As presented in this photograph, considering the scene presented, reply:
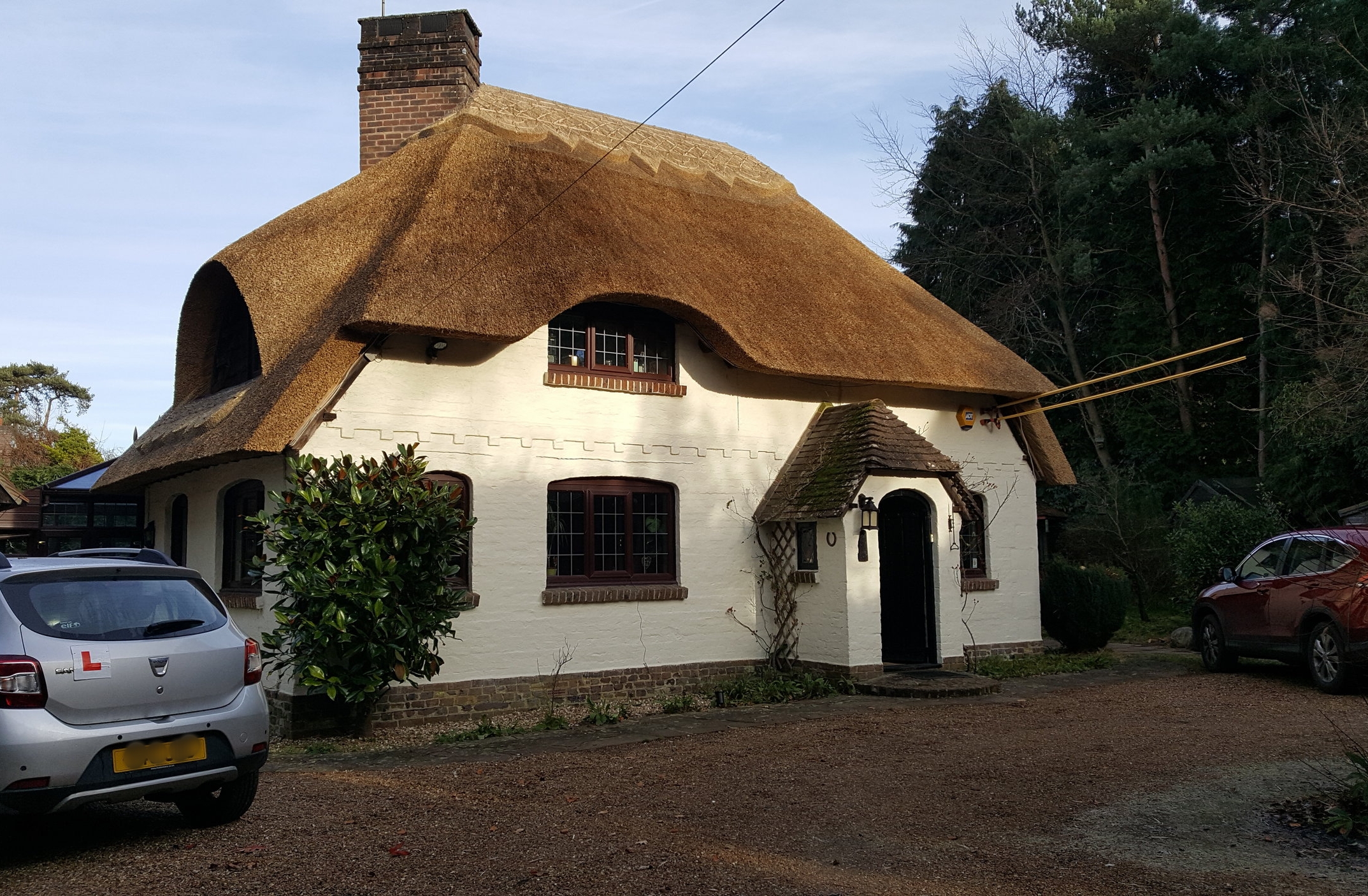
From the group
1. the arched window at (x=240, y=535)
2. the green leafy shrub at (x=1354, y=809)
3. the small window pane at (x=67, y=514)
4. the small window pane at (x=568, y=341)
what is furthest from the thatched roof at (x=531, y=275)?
the green leafy shrub at (x=1354, y=809)

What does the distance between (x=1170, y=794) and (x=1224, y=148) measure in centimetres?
2401

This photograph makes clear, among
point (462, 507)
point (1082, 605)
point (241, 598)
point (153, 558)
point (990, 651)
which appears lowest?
point (990, 651)

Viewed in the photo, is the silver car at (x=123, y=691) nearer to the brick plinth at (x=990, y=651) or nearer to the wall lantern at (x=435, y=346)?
the wall lantern at (x=435, y=346)

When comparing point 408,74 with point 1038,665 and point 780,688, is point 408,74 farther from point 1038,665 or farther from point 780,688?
point 1038,665

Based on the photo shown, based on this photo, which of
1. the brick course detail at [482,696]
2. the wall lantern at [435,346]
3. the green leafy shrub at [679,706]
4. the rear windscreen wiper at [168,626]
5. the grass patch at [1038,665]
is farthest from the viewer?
the grass patch at [1038,665]

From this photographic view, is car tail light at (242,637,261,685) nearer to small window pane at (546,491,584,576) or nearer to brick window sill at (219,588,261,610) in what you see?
brick window sill at (219,588,261,610)

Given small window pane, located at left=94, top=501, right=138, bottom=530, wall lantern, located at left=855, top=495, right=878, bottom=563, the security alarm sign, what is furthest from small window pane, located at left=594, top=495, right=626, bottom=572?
small window pane, located at left=94, top=501, right=138, bottom=530

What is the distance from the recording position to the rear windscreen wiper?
5.56m

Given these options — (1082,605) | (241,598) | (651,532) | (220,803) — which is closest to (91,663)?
(220,803)

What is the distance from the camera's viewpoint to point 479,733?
9781 millimetres

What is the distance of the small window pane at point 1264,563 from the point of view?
11.8 m

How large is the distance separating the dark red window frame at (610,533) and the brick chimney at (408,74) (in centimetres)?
586

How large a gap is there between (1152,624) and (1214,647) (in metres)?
6.77

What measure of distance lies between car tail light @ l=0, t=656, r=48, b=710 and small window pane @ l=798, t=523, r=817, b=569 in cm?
880
